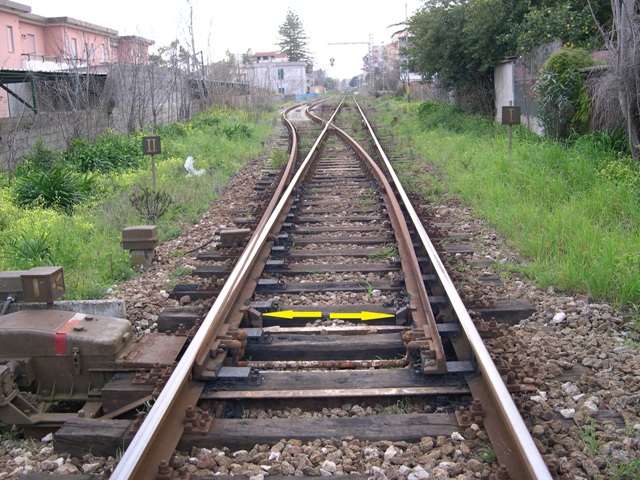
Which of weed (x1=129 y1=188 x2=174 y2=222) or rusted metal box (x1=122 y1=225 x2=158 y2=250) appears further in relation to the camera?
weed (x1=129 y1=188 x2=174 y2=222)

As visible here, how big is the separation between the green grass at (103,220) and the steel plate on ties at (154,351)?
5.03 ft

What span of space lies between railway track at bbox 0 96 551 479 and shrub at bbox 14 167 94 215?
12.4ft

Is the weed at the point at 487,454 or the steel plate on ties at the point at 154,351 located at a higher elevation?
the steel plate on ties at the point at 154,351

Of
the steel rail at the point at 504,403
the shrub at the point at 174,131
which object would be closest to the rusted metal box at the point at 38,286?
the steel rail at the point at 504,403

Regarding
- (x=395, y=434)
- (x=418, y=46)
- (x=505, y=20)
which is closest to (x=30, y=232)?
(x=395, y=434)

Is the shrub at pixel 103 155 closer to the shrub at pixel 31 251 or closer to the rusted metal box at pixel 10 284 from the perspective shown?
the shrub at pixel 31 251

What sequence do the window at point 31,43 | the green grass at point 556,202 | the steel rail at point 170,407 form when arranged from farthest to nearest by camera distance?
the window at point 31,43, the green grass at point 556,202, the steel rail at point 170,407

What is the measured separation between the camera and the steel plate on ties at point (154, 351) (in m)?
3.52

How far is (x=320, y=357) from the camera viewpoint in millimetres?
3703

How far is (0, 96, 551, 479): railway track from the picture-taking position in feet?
9.23

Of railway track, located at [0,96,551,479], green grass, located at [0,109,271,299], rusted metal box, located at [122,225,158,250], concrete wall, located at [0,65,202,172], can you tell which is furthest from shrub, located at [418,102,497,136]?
rusted metal box, located at [122,225,158,250]

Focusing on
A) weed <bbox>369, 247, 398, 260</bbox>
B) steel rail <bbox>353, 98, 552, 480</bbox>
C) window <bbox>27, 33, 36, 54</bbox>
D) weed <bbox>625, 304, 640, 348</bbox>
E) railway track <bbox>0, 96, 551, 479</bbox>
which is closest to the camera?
steel rail <bbox>353, 98, 552, 480</bbox>

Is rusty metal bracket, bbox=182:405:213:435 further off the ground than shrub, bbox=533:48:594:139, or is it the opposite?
shrub, bbox=533:48:594:139

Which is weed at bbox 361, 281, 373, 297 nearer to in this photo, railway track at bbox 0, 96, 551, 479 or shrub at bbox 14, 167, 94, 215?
railway track at bbox 0, 96, 551, 479
